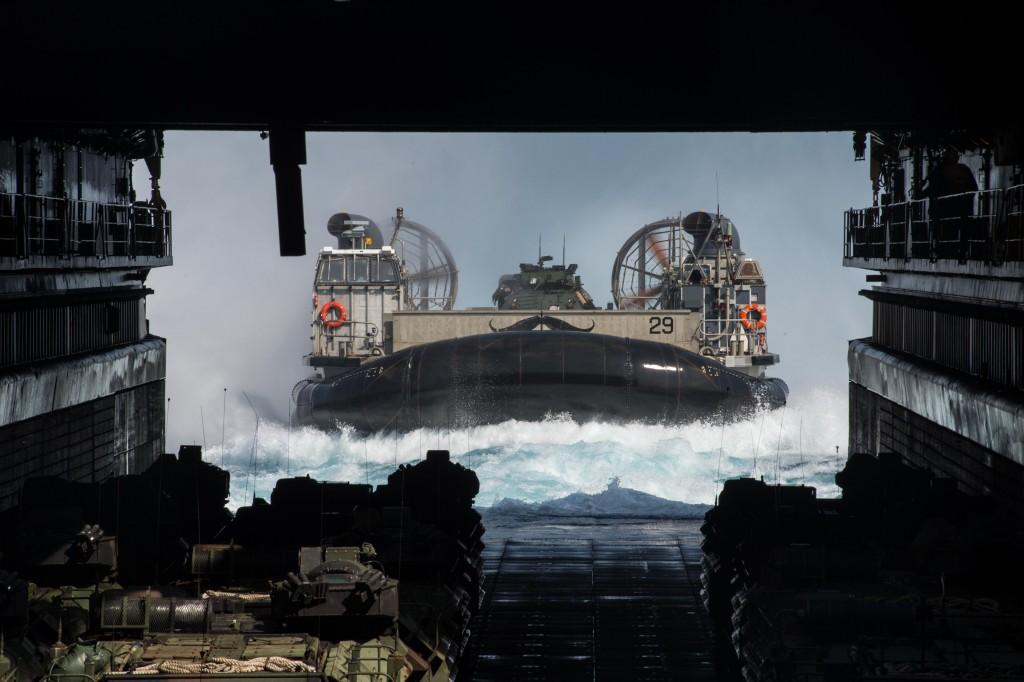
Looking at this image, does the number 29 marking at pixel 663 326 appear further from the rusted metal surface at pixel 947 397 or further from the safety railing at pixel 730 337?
the rusted metal surface at pixel 947 397

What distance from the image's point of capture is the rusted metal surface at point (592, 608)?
73.5 ft

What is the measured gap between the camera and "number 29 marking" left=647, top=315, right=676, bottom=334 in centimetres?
6225

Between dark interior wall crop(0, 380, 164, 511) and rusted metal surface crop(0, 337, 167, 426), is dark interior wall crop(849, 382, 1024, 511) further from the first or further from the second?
dark interior wall crop(0, 380, 164, 511)

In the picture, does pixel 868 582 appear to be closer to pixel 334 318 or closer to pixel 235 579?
pixel 235 579

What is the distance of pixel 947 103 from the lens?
67.6ft

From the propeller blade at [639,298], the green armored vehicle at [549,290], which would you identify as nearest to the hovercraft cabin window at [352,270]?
the green armored vehicle at [549,290]

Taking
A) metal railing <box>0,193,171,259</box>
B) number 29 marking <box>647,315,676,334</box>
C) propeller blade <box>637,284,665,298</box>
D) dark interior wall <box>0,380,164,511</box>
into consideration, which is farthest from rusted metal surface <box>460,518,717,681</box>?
propeller blade <box>637,284,665,298</box>

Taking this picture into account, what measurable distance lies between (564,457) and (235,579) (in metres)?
32.7

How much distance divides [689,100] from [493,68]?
2431 millimetres

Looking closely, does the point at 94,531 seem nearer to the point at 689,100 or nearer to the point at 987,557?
the point at 689,100

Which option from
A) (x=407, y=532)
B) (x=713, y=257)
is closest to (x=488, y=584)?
(x=407, y=532)

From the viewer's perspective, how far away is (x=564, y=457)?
53781 mm

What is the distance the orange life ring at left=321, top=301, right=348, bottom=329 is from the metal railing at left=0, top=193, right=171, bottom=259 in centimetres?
2327

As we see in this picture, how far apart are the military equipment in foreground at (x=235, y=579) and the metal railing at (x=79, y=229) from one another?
4.18 meters
